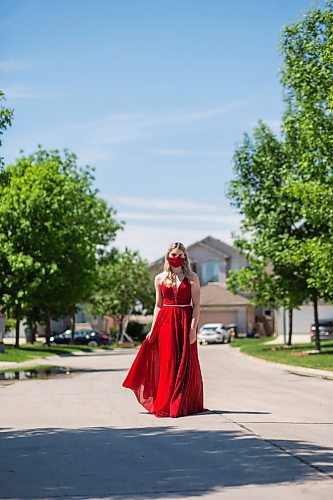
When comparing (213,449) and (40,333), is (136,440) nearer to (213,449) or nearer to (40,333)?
(213,449)

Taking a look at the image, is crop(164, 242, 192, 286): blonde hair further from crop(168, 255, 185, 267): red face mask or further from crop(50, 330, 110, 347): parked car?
crop(50, 330, 110, 347): parked car

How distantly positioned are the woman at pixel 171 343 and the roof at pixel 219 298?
72.5 metres

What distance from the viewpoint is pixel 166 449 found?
973 cm

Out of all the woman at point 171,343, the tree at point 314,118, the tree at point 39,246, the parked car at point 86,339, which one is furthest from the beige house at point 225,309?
the woman at point 171,343

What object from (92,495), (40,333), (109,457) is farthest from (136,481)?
(40,333)

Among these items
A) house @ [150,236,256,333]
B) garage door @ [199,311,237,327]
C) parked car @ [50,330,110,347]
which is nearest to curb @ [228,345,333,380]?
parked car @ [50,330,110,347]

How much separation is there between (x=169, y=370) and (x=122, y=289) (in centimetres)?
6418

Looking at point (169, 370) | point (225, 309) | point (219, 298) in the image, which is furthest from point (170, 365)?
point (225, 309)

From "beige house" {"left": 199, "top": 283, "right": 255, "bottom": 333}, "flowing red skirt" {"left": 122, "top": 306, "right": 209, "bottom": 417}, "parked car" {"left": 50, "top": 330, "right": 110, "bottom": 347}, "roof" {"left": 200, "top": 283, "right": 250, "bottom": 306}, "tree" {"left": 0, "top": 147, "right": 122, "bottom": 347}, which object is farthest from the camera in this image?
"beige house" {"left": 199, "top": 283, "right": 255, "bottom": 333}

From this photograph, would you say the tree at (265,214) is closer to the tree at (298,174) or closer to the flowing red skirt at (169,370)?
the tree at (298,174)

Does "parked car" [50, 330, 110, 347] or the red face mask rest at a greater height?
the red face mask

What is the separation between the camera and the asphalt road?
7695 millimetres

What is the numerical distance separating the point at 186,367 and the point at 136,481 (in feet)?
15.9

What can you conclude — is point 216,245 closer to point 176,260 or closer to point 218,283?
point 218,283
